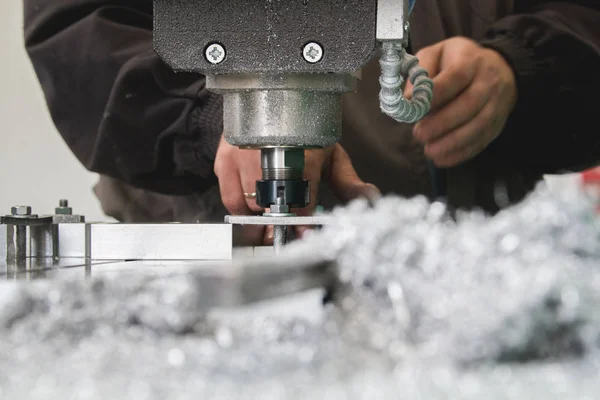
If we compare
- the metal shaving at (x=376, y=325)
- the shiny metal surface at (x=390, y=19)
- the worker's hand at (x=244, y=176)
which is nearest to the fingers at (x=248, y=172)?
the worker's hand at (x=244, y=176)

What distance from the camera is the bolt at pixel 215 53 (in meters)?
0.67

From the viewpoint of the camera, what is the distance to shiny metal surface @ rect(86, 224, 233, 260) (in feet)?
2.47

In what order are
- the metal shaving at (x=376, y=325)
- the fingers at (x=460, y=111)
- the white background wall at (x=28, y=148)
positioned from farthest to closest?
the white background wall at (x=28, y=148), the fingers at (x=460, y=111), the metal shaving at (x=376, y=325)

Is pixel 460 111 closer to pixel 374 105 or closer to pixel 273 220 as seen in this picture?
pixel 374 105

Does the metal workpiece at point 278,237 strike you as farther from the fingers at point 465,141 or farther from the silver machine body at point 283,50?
the fingers at point 465,141

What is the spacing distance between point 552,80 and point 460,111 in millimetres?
250

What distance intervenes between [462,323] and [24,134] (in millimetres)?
1821

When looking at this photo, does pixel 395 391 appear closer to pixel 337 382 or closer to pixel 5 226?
pixel 337 382

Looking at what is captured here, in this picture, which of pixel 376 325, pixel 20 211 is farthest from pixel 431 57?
pixel 376 325

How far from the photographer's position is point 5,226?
729 millimetres

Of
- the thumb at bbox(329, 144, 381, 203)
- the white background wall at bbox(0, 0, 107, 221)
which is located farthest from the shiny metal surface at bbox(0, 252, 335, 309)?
the white background wall at bbox(0, 0, 107, 221)

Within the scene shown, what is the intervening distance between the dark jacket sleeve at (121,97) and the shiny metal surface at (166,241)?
80cm

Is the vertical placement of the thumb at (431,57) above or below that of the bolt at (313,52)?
above

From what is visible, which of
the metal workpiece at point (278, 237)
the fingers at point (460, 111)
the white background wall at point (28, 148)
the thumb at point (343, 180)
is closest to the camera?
the metal workpiece at point (278, 237)
